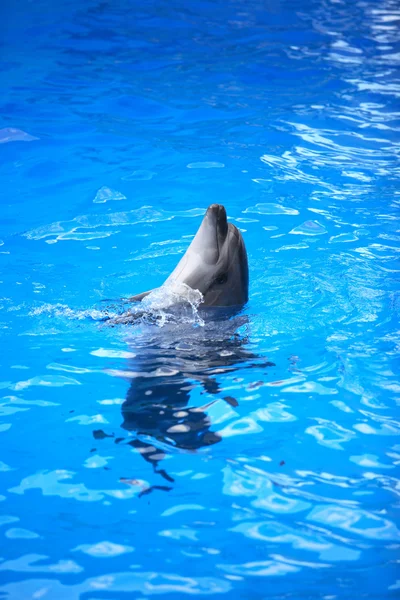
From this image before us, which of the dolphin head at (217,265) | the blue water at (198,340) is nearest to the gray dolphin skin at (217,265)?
the dolphin head at (217,265)

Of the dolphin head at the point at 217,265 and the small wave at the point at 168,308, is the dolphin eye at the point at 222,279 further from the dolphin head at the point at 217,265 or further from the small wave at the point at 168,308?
the small wave at the point at 168,308

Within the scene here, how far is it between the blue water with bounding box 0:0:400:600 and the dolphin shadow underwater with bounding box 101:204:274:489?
0.08ft

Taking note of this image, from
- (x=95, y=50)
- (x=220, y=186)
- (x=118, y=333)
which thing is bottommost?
(x=118, y=333)

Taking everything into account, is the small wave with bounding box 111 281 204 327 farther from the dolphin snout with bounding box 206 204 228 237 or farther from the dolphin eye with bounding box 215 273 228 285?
the dolphin snout with bounding box 206 204 228 237

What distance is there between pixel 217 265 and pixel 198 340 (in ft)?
2.20

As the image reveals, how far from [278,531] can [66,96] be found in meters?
9.79

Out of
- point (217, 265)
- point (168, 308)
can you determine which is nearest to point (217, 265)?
point (217, 265)

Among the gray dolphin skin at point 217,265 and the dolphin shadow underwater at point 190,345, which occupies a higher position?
the gray dolphin skin at point 217,265

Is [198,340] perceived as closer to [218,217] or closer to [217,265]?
[217,265]

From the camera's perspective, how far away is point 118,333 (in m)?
5.40

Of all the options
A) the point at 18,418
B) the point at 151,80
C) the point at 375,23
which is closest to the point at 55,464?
the point at 18,418

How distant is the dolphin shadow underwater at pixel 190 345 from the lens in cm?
429

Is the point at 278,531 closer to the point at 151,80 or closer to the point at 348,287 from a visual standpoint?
the point at 348,287

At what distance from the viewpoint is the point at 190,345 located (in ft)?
16.7
